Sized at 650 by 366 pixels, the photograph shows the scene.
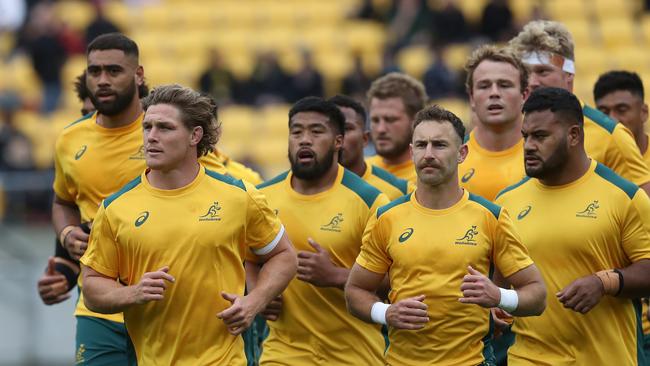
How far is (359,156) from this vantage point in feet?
33.2

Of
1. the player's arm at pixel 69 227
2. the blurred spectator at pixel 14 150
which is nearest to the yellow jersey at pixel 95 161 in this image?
the player's arm at pixel 69 227

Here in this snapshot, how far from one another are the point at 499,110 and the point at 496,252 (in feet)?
5.60

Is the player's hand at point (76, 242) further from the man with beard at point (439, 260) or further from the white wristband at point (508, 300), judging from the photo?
the white wristband at point (508, 300)

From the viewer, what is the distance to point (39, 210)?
16656 mm

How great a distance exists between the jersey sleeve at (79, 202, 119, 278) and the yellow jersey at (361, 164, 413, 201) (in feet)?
8.44

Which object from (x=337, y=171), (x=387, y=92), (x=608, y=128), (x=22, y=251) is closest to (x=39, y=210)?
(x=22, y=251)

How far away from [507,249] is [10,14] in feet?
59.5

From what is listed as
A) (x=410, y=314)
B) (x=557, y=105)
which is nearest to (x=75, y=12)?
(x=557, y=105)

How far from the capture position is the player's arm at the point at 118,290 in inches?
291

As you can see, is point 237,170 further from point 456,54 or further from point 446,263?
point 456,54

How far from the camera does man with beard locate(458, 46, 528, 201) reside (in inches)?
364

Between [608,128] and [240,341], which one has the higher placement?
[608,128]

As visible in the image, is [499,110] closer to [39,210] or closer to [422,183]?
[422,183]

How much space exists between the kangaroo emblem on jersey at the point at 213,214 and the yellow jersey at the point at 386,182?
2191mm
